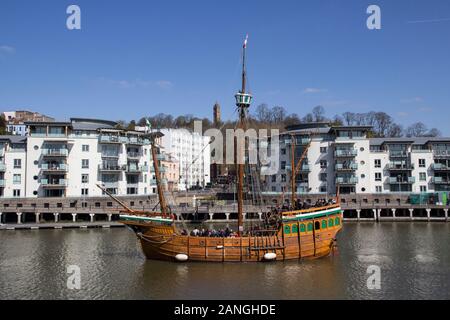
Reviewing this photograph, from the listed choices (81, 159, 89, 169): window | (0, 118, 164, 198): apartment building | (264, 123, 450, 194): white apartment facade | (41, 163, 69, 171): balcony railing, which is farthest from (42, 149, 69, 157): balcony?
(264, 123, 450, 194): white apartment facade

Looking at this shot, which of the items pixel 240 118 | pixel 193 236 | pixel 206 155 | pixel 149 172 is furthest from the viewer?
pixel 206 155

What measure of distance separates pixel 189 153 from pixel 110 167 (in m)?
73.3

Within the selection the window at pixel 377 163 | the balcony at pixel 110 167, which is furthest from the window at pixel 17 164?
the window at pixel 377 163

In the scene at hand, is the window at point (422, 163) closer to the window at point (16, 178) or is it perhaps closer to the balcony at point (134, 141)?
the balcony at point (134, 141)

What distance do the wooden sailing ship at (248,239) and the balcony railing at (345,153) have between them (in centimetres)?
4052

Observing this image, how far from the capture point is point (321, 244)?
136 feet

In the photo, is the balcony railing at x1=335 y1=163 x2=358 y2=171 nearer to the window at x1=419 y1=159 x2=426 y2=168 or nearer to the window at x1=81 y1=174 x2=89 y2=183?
the window at x1=419 y1=159 x2=426 y2=168

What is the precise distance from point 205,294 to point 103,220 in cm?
4896

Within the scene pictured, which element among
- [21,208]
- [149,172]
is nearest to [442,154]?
[149,172]

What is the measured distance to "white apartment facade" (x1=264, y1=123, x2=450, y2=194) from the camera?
3189 inches

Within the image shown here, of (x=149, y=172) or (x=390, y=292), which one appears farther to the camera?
(x=149, y=172)

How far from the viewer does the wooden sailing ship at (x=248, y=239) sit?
3906 cm

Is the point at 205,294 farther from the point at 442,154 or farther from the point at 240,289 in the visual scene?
the point at 442,154

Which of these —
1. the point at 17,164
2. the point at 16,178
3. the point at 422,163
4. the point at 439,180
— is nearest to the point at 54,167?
the point at 17,164
